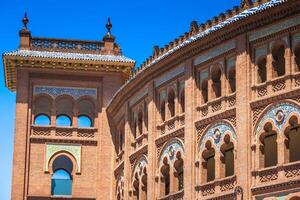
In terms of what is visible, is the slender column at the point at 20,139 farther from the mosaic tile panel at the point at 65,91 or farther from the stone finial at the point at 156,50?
the stone finial at the point at 156,50

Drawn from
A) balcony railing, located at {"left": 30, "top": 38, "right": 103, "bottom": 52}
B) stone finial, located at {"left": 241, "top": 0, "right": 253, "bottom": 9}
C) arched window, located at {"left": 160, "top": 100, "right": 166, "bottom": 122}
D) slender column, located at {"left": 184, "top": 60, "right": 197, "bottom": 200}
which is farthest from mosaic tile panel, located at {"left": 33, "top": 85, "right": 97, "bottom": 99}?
stone finial, located at {"left": 241, "top": 0, "right": 253, "bottom": 9}

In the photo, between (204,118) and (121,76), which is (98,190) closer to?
(121,76)

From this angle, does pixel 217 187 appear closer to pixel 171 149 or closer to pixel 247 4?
pixel 171 149

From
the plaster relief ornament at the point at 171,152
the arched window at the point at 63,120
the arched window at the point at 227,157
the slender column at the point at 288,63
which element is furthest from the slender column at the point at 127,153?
the slender column at the point at 288,63

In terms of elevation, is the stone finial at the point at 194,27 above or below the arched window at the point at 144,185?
above

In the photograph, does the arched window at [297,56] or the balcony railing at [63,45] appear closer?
the arched window at [297,56]

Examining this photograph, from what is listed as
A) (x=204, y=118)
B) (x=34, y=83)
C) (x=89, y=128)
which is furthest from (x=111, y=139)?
(x=204, y=118)

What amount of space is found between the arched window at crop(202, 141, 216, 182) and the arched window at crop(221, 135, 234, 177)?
96 centimetres

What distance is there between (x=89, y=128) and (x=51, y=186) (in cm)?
406

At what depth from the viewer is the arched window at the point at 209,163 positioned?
37.4m

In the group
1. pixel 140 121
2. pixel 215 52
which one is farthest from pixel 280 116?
pixel 140 121

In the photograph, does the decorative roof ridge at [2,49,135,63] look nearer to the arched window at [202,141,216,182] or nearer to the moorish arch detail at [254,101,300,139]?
the arched window at [202,141,216,182]

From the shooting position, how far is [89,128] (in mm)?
51750

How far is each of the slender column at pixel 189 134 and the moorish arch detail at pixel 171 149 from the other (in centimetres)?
86
